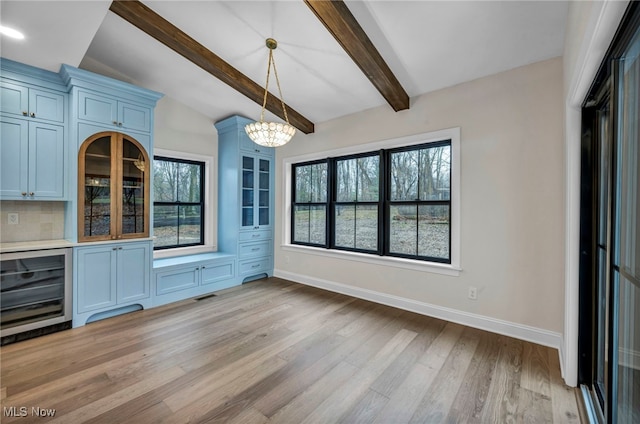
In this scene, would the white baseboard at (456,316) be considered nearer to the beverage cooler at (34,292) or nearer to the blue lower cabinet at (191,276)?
the blue lower cabinet at (191,276)

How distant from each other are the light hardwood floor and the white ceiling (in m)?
2.74

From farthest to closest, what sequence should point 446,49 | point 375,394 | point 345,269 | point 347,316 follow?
point 345,269 < point 347,316 < point 446,49 < point 375,394

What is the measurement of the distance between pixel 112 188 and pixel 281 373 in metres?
2.81

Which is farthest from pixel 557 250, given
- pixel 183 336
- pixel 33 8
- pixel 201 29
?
pixel 33 8

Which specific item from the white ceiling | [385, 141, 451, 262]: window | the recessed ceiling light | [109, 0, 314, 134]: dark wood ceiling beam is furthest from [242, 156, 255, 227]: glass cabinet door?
the recessed ceiling light

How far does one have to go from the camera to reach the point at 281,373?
2.14 meters

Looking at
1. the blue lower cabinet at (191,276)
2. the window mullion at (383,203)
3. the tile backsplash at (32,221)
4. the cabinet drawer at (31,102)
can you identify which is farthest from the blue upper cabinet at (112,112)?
the window mullion at (383,203)

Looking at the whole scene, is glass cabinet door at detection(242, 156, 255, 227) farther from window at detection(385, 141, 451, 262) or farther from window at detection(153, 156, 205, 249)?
window at detection(385, 141, 451, 262)

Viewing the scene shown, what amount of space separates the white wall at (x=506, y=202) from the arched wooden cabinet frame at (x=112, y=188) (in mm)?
3354

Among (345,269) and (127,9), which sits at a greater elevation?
(127,9)

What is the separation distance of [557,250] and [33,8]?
4813 millimetres

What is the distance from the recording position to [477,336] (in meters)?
2.76

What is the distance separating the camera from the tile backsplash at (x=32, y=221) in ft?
9.34

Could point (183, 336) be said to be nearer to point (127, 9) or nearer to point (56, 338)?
point (56, 338)
